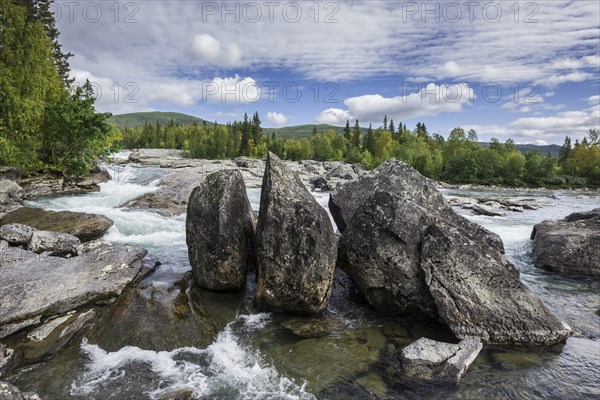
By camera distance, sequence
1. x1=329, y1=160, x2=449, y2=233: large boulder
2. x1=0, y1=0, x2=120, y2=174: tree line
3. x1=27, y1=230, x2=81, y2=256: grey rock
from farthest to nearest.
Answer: x1=0, y1=0, x2=120, y2=174: tree line, x1=329, y1=160, x2=449, y2=233: large boulder, x1=27, y1=230, x2=81, y2=256: grey rock

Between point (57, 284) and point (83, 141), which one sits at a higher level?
point (83, 141)

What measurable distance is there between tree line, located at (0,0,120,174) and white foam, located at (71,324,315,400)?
31.1m

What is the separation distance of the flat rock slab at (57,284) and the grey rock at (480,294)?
34.4ft

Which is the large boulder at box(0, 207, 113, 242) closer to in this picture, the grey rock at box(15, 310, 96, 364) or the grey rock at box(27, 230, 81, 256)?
the grey rock at box(27, 230, 81, 256)

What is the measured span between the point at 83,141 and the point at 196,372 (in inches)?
1376

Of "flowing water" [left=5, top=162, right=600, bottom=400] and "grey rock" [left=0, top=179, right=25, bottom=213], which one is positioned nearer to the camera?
"flowing water" [left=5, top=162, right=600, bottom=400]

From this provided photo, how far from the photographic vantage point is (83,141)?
115 feet

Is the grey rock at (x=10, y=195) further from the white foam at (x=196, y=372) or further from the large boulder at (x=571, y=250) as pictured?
the large boulder at (x=571, y=250)

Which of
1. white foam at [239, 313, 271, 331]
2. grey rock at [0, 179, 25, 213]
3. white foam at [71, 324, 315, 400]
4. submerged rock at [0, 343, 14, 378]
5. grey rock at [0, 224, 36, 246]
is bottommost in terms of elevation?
white foam at [71, 324, 315, 400]

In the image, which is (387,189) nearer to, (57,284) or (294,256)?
(294,256)

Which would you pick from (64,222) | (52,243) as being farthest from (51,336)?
(64,222)

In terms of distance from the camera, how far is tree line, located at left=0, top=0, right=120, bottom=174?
31.0 m

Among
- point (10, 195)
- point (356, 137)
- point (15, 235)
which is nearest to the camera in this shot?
point (15, 235)

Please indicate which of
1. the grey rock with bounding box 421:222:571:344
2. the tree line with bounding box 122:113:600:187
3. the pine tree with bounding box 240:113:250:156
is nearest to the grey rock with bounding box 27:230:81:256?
the grey rock with bounding box 421:222:571:344
